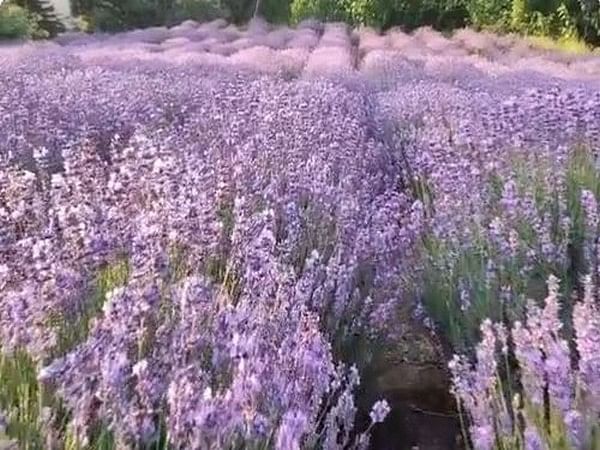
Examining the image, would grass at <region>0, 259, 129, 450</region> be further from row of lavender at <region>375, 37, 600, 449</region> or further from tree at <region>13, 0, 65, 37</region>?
tree at <region>13, 0, 65, 37</region>

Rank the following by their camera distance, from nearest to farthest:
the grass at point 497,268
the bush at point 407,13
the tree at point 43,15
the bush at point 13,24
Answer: the grass at point 497,268 → the bush at point 13,24 → the bush at point 407,13 → the tree at point 43,15

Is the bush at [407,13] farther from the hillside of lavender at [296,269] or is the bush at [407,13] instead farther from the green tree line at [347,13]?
the hillside of lavender at [296,269]

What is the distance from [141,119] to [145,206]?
6.51 feet

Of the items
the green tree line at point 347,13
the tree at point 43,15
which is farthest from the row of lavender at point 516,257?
the tree at point 43,15

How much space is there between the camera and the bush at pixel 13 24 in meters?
16.1

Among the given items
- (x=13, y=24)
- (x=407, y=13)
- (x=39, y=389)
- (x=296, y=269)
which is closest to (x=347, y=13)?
(x=407, y=13)

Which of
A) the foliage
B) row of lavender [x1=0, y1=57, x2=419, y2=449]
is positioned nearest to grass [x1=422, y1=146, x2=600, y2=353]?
row of lavender [x1=0, y1=57, x2=419, y2=449]

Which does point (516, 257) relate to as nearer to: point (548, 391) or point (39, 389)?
point (548, 391)

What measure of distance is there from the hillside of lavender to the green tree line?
31.3 feet

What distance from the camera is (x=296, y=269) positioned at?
9.13ft

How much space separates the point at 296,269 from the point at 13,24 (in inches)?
578

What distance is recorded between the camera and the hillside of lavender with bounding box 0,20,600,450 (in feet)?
5.67

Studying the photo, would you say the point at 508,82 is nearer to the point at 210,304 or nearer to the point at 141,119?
the point at 141,119

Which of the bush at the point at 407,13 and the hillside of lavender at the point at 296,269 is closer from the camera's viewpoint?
the hillside of lavender at the point at 296,269
